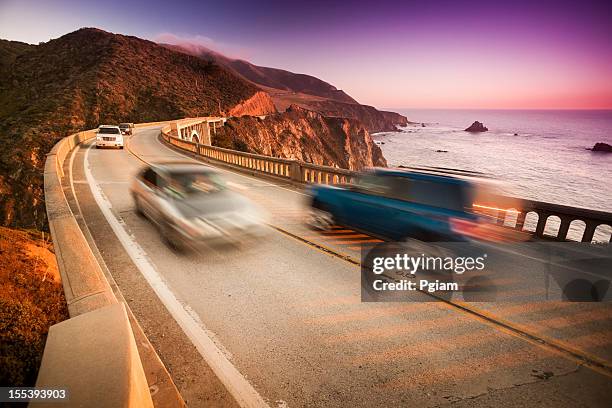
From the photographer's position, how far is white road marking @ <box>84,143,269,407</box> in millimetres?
3250

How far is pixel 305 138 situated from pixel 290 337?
103630 mm

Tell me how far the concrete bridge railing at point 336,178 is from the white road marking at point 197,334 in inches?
237

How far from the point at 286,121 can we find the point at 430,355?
340ft

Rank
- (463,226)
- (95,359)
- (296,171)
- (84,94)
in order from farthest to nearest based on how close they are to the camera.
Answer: (84,94) → (296,171) → (463,226) → (95,359)

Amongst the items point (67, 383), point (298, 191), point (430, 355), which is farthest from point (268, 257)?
point (298, 191)

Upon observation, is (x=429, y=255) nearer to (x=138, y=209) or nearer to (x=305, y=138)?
(x=138, y=209)

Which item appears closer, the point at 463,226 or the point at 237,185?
the point at 463,226

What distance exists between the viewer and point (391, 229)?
266 inches

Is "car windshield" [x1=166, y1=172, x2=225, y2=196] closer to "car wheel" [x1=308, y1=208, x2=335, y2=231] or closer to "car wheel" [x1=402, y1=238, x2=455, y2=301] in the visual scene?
"car wheel" [x1=308, y1=208, x2=335, y2=231]

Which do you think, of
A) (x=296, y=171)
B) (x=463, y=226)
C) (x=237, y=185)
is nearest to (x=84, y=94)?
(x=237, y=185)

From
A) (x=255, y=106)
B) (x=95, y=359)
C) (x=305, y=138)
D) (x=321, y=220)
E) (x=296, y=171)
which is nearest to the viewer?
(x=95, y=359)

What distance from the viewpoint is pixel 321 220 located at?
27.7ft

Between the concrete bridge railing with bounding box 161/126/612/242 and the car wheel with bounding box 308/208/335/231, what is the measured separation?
69.6 inches

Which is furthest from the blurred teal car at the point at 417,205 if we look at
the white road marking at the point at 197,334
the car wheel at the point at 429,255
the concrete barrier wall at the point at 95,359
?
the concrete barrier wall at the point at 95,359
